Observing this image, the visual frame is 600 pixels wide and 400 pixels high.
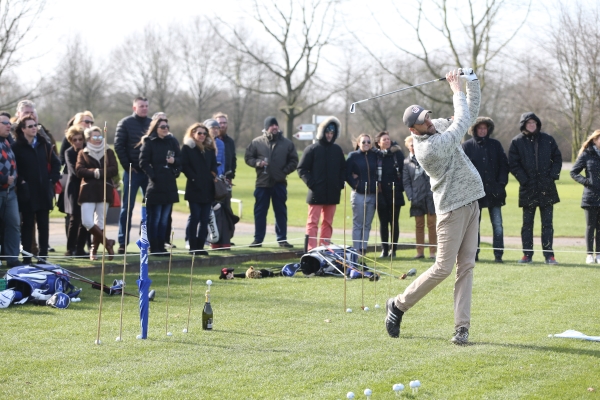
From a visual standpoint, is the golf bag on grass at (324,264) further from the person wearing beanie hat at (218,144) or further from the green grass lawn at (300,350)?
the person wearing beanie hat at (218,144)

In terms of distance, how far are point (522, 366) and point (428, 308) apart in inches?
118

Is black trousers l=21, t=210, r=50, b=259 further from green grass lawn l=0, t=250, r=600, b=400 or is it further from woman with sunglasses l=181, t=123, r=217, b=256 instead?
green grass lawn l=0, t=250, r=600, b=400

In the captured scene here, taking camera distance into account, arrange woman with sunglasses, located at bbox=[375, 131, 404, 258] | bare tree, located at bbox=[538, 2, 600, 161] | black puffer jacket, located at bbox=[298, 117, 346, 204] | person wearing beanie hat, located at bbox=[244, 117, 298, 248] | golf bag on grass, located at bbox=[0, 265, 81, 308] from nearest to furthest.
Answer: golf bag on grass, located at bbox=[0, 265, 81, 308] → black puffer jacket, located at bbox=[298, 117, 346, 204] → woman with sunglasses, located at bbox=[375, 131, 404, 258] → person wearing beanie hat, located at bbox=[244, 117, 298, 248] → bare tree, located at bbox=[538, 2, 600, 161]

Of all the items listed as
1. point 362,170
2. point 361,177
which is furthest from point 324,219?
point 362,170

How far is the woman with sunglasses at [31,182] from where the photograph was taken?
41.4 ft

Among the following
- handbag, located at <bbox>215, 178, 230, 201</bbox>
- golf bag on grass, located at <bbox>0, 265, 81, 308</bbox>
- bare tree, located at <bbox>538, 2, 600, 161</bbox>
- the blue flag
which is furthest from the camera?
bare tree, located at <bbox>538, 2, 600, 161</bbox>

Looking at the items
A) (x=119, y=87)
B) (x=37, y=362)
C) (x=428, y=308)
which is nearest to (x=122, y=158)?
(x=428, y=308)

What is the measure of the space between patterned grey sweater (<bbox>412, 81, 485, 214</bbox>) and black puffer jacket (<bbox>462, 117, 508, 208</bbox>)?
651 centimetres

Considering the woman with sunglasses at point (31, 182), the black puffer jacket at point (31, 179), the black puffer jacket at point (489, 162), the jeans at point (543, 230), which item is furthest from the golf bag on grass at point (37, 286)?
the jeans at point (543, 230)

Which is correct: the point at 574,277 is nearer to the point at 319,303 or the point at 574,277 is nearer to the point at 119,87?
the point at 319,303

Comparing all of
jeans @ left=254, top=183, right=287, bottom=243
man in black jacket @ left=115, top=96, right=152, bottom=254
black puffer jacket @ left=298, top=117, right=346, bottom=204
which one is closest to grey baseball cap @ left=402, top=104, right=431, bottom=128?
black puffer jacket @ left=298, top=117, right=346, bottom=204

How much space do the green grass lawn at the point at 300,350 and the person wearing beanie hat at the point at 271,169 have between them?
5.31m

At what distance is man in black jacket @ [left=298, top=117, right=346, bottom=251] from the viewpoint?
15016 mm

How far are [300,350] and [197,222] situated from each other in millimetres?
7708
